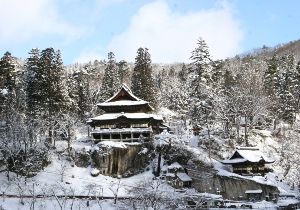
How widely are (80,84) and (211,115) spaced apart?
25.7 metres

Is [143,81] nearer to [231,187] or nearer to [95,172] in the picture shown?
[95,172]

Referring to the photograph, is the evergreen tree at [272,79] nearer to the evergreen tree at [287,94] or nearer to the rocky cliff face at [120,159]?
the evergreen tree at [287,94]

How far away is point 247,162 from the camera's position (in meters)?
56.7

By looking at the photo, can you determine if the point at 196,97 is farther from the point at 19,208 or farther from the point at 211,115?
the point at 19,208

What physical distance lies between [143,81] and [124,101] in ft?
31.4

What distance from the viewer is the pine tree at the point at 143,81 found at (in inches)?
2864

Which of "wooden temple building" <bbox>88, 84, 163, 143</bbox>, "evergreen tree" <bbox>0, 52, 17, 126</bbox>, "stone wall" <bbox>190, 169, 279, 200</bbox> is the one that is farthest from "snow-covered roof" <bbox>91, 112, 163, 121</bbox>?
"evergreen tree" <bbox>0, 52, 17, 126</bbox>

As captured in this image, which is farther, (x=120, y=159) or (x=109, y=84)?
(x=109, y=84)

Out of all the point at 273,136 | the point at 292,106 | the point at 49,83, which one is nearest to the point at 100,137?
the point at 49,83

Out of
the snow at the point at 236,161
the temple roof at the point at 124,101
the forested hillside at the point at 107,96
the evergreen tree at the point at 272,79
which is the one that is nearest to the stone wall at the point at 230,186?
the snow at the point at 236,161

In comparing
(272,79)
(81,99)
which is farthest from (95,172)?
(272,79)

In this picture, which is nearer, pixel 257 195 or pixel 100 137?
pixel 257 195

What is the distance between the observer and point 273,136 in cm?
7694

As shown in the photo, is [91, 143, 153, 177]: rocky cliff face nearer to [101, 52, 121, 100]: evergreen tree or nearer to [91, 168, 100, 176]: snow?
[91, 168, 100, 176]: snow
